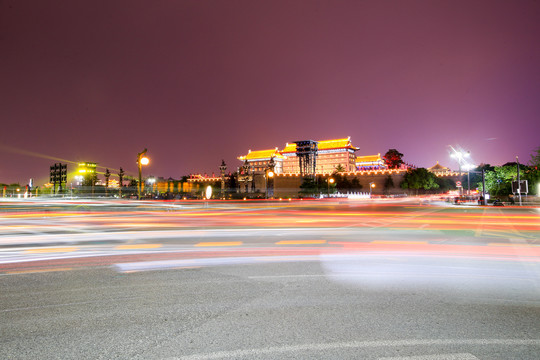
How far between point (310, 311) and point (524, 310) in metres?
2.87

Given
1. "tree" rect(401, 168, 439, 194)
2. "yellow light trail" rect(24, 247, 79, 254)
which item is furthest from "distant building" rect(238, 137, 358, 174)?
"yellow light trail" rect(24, 247, 79, 254)

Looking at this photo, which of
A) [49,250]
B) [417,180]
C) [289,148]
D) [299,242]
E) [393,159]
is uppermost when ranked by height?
[289,148]

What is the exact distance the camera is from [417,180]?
112 m

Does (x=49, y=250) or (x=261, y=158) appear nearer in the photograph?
(x=49, y=250)

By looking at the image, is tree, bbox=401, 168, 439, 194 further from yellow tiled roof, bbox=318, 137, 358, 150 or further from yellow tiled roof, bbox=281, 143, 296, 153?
yellow tiled roof, bbox=281, 143, 296, 153

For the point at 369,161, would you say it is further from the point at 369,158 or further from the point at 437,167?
the point at 437,167

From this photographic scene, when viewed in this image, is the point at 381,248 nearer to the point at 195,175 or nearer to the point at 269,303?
the point at 269,303

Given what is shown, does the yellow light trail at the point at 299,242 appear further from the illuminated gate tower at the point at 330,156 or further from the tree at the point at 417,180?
the illuminated gate tower at the point at 330,156

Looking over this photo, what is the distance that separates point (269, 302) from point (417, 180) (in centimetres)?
11584

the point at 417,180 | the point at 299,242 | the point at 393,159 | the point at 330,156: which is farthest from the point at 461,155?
the point at 330,156

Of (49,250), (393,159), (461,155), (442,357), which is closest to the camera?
(442,357)

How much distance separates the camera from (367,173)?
125562mm

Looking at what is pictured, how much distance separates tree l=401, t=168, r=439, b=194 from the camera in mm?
111750

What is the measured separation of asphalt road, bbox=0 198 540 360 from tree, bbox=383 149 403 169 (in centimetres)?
14184
